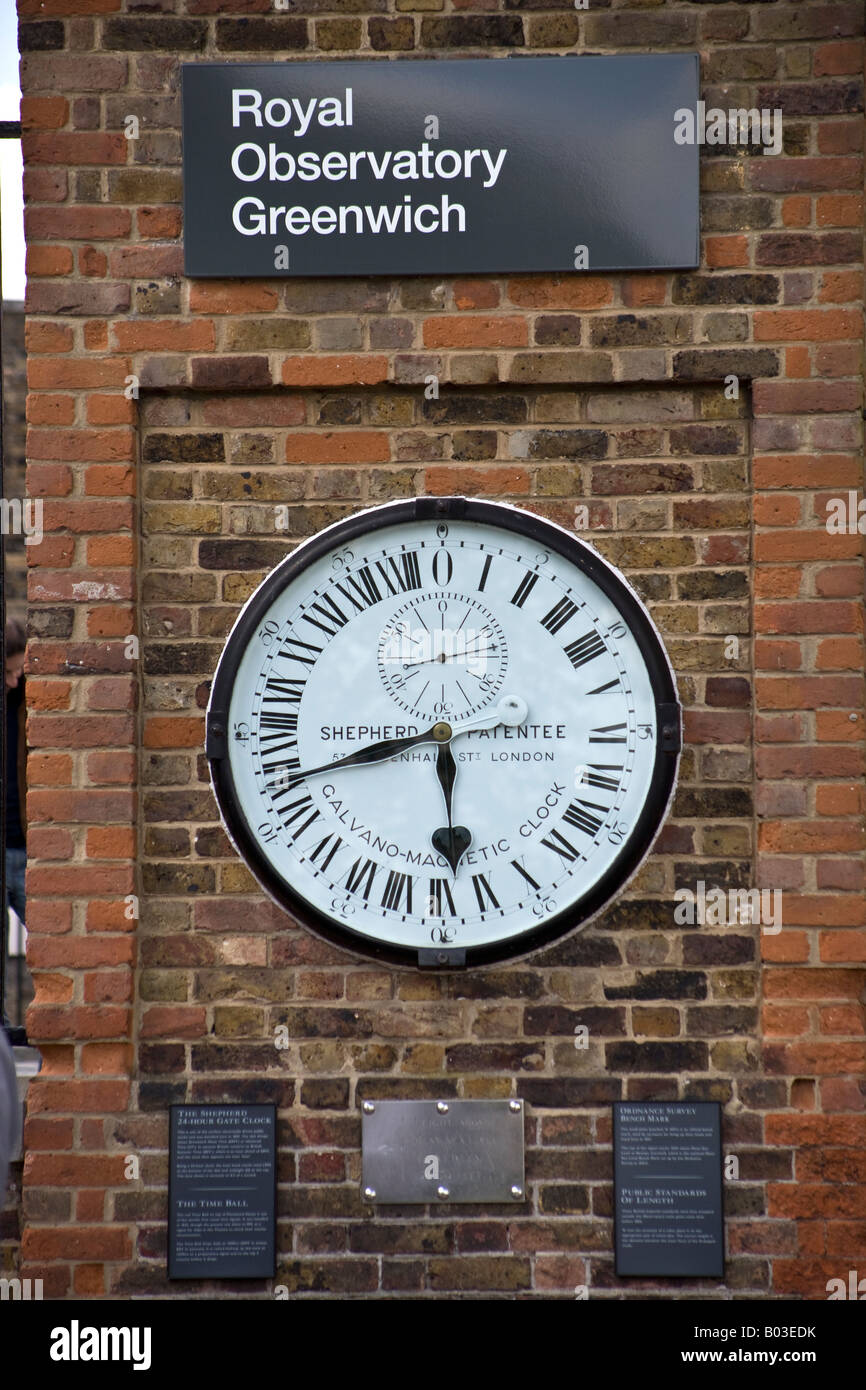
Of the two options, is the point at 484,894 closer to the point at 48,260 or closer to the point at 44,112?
the point at 48,260

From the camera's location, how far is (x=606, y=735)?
3033 mm

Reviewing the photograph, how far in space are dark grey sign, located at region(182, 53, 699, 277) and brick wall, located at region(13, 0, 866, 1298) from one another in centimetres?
7

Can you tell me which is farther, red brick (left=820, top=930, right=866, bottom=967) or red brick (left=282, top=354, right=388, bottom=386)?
red brick (left=282, top=354, right=388, bottom=386)

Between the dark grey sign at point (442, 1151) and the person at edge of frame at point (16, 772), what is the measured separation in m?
1.05

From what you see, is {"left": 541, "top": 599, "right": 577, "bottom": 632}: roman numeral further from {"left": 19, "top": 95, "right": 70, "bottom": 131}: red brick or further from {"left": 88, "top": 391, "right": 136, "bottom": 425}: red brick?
{"left": 19, "top": 95, "right": 70, "bottom": 131}: red brick

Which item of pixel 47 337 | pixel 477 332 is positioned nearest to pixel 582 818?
pixel 477 332

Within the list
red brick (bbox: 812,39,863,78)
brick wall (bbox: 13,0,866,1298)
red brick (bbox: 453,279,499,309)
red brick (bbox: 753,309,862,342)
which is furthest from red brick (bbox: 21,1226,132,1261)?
red brick (bbox: 812,39,863,78)

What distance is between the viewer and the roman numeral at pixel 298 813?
9.99 feet

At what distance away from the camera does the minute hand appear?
3.04m

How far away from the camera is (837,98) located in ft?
9.97

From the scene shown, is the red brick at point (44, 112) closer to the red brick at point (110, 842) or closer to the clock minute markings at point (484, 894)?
the red brick at point (110, 842)

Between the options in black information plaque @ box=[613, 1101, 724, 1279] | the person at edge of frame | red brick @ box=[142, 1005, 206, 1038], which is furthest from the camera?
the person at edge of frame

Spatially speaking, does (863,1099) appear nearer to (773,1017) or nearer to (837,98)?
(773,1017)

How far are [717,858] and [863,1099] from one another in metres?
0.62
